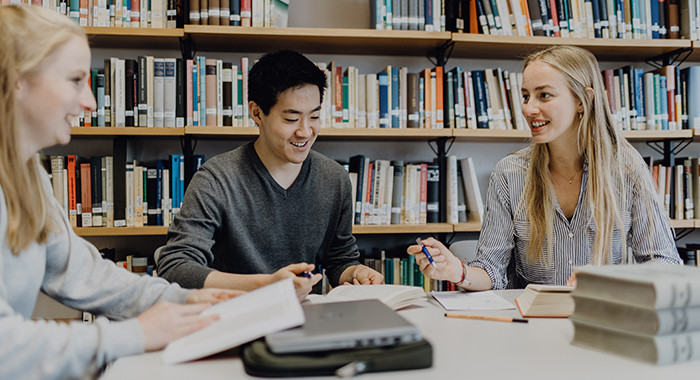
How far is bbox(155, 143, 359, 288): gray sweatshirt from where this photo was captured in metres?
1.59

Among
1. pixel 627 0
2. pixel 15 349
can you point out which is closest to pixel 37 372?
pixel 15 349

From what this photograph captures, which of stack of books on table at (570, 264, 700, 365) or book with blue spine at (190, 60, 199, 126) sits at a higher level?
book with blue spine at (190, 60, 199, 126)

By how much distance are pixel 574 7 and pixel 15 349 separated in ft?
8.42

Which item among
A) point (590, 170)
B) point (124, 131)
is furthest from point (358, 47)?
point (590, 170)

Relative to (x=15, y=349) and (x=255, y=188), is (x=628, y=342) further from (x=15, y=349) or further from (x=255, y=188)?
(x=255, y=188)

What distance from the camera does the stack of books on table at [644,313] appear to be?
32.0 inches

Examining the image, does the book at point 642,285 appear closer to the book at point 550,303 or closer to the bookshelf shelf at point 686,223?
the book at point 550,303

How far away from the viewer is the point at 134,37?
237 cm

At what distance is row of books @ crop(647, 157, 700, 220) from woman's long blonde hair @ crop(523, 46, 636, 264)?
3.69ft

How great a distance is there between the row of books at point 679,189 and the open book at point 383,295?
191 centimetres

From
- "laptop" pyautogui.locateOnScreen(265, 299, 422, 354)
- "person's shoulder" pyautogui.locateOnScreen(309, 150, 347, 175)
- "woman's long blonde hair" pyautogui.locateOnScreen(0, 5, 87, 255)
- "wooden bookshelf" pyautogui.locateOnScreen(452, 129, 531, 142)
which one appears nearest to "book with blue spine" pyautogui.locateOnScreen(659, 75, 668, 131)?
"wooden bookshelf" pyautogui.locateOnScreen(452, 129, 531, 142)

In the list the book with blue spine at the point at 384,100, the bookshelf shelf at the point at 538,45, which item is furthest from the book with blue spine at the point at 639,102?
the book with blue spine at the point at 384,100

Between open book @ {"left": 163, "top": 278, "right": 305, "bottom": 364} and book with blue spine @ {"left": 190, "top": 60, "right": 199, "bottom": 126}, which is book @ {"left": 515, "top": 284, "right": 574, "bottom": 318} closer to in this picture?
open book @ {"left": 163, "top": 278, "right": 305, "bottom": 364}

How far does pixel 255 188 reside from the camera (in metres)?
1.69
